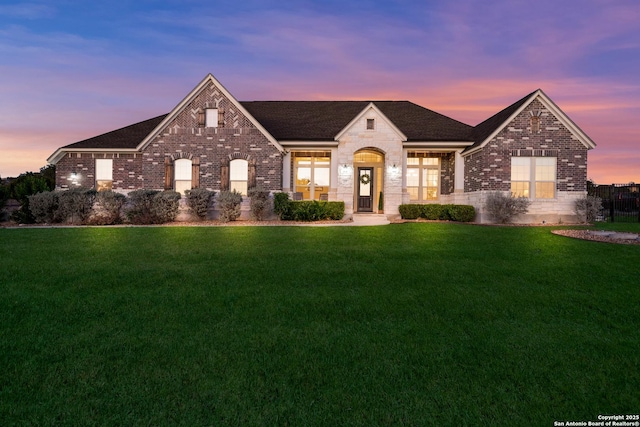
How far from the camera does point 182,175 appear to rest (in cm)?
2044

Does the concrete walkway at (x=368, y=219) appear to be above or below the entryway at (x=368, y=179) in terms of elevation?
below

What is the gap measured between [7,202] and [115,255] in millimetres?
16522

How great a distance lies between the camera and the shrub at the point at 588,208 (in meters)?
18.8

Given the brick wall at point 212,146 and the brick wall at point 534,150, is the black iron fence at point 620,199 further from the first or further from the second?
the brick wall at point 212,146

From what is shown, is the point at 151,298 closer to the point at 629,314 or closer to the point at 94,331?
the point at 94,331

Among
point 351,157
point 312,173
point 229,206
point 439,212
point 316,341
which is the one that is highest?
point 351,157

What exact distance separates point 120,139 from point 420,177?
18.2 meters

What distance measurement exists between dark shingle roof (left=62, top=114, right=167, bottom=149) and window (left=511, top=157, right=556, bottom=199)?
833 inches

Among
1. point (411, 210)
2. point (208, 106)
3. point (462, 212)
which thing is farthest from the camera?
point (208, 106)

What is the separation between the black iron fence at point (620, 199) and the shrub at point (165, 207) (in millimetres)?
23555

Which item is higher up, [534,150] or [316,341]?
[534,150]

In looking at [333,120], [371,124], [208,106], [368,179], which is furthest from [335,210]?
[208,106]

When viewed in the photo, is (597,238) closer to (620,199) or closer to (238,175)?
(620,199)

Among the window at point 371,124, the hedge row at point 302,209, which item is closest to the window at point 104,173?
the hedge row at point 302,209
